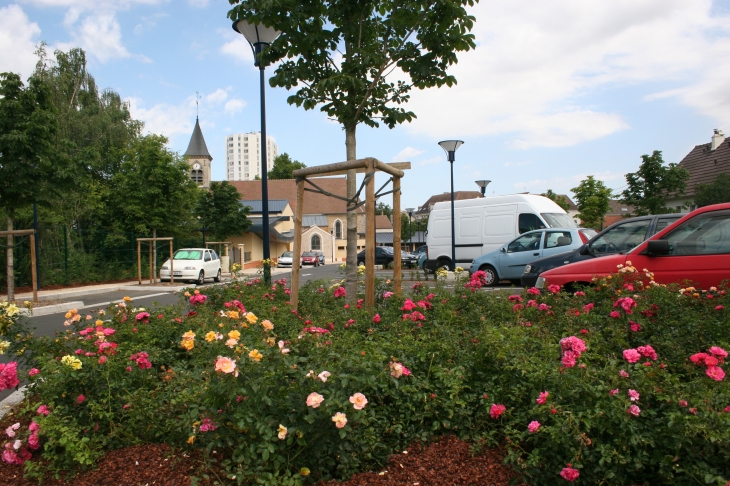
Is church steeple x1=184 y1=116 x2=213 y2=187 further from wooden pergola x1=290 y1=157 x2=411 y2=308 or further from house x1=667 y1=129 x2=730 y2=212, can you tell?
wooden pergola x1=290 y1=157 x2=411 y2=308

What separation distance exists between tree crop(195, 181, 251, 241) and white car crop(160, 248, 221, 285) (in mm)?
13563

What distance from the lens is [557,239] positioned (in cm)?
1464

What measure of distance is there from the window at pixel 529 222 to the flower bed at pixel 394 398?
1299 centimetres

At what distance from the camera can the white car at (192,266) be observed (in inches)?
922

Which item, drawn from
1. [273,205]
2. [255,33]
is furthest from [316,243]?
[255,33]

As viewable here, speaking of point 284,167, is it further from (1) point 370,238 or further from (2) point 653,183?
(1) point 370,238

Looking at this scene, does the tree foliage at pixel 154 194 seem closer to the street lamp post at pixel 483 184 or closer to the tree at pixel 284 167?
the street lamp post at pixel 483 184

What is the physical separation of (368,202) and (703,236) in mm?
4093

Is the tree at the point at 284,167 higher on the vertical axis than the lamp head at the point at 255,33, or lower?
higher

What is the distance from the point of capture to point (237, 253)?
4538 centimetres

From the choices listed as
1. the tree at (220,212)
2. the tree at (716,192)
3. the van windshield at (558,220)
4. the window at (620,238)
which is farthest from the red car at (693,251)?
the tree at (220,212)

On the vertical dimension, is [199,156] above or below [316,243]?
above

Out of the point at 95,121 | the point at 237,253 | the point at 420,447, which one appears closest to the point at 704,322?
the point at 420,447

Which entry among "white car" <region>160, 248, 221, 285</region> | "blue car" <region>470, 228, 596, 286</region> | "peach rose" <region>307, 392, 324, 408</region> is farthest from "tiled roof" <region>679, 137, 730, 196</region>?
"peach rose" <region>307, 392, 324, 408</region>
